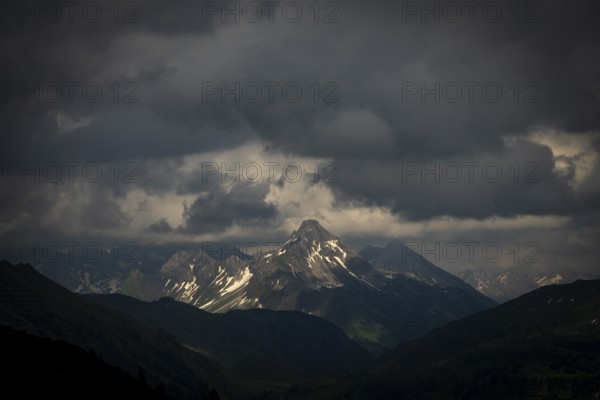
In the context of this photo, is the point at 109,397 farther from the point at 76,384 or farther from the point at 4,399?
the point at 4,399

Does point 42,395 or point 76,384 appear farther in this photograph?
point 76,384

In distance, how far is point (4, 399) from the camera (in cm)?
17275

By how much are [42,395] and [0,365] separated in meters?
25.3

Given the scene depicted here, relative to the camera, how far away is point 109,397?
19925cm

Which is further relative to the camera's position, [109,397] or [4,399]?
[109,397]

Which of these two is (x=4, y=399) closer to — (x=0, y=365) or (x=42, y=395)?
(x=42, y=395)

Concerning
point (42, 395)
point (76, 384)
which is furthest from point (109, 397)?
point (42, 395)

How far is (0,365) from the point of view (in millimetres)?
197000

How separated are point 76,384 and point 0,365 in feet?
78.7

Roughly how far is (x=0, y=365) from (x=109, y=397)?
33.8 m

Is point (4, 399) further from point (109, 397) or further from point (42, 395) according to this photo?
point (109, 397)

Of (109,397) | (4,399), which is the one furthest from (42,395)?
(109,397)

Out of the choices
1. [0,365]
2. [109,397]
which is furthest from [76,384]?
[0,365]

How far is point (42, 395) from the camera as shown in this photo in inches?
7121
